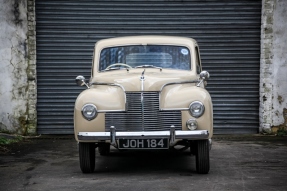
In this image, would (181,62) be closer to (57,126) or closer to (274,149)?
(274,149)

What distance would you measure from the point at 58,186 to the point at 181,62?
2.81 metres

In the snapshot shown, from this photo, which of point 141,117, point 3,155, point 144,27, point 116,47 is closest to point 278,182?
point 141,117

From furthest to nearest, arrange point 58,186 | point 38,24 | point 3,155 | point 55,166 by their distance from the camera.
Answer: point 38,24
point 3,155
point 55,166
point 58,186

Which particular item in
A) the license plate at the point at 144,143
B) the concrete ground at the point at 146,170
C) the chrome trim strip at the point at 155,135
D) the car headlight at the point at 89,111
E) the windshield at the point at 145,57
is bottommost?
the concrete ground at the point at 146,170

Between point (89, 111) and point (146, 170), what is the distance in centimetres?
120

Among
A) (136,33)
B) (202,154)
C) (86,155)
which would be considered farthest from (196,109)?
(136,33)

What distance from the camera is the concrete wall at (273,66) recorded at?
533 inches

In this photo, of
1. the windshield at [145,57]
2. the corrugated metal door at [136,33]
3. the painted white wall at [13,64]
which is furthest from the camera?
the corrugated metal door at [136,33]

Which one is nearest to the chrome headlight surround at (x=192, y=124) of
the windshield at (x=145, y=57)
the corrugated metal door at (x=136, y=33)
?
the windshield at (x=145, y=57)

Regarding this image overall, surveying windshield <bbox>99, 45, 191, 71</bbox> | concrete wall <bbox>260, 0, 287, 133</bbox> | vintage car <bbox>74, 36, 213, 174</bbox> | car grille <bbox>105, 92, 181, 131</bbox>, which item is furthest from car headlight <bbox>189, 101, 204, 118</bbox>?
concrete wall <bbox>260, 0, 287, 133</bbox>

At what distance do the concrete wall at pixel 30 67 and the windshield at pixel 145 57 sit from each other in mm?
4615

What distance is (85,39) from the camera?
13.6 m

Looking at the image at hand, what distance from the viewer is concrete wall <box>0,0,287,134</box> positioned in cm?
1346

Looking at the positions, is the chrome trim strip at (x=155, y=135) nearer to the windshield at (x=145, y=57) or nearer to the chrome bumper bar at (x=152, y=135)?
the chrome bumper bar at (x=152, y=135)
